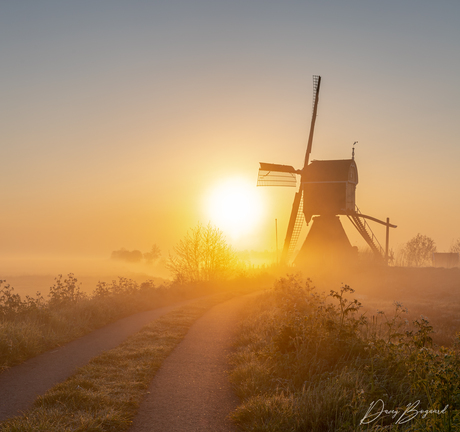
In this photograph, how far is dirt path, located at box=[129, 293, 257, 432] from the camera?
633cm

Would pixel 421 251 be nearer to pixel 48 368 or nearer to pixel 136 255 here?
pixel 48 368

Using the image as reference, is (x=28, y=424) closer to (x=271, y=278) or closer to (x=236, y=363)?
(x=236, y=363)

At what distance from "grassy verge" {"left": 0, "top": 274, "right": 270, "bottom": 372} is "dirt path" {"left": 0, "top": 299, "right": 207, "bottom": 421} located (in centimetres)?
43

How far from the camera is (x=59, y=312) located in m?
14.1

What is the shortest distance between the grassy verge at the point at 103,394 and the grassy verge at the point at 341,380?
219cm

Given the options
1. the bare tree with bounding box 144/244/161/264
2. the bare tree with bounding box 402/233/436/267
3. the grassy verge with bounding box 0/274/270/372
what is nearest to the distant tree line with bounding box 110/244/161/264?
the bare tree with bounding box 144/244/161/264

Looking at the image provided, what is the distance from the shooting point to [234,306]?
20.1 meters

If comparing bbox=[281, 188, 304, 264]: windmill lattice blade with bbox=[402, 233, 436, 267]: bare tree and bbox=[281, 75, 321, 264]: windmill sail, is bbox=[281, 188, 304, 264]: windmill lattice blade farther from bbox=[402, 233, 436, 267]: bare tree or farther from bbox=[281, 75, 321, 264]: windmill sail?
bbox=[402, 233, 436, 267]: bare tree

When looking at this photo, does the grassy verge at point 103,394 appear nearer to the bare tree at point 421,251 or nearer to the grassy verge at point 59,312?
the grassy verge at point 59,312

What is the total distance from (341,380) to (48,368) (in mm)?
7367

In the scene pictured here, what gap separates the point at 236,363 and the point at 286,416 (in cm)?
383

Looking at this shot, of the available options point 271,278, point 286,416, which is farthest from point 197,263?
point 286,416

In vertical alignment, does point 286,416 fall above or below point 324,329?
below

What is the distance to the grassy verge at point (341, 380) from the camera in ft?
17.6
